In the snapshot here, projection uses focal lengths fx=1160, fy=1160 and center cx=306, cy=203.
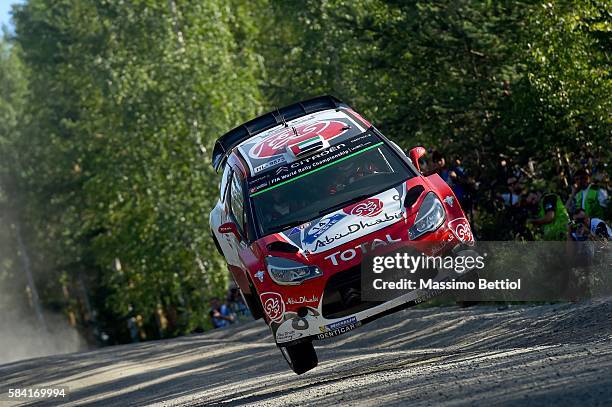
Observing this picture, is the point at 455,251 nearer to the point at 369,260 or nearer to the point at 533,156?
the point at 369,260

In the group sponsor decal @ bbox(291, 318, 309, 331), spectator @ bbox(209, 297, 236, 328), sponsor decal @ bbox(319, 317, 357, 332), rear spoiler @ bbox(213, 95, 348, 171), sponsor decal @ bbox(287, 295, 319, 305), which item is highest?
rear spoiler @ bbox(213, 95, 348, 171)

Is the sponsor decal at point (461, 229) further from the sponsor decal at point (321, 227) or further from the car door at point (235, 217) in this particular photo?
the car door at point (235, 217)

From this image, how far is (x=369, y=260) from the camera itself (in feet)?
35.7

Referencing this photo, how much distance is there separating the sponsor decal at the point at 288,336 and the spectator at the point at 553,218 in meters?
5.61

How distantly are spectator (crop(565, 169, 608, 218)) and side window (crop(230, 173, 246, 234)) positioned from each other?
17.4 feet

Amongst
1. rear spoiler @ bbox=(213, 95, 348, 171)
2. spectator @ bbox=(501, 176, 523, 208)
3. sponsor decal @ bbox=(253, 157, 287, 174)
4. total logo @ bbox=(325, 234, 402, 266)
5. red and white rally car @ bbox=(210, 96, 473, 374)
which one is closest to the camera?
total logo @ bbox=(325, 234, 402, 266)

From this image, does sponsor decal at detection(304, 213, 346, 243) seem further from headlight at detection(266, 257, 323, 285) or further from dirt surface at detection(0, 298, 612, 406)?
dirt surface at detection(0, 298, 612, 406)

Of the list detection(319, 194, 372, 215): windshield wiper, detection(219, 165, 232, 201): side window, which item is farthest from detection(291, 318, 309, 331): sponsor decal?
→ detection(219, 165, 232, 201): side window

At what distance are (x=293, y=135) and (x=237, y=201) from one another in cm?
99

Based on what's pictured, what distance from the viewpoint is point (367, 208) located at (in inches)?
446

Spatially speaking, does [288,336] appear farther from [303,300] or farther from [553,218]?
[553,218]

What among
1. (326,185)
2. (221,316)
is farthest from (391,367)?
(221,316)

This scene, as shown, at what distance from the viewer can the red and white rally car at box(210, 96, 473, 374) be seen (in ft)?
36.0

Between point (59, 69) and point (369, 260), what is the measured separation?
1406 inches
